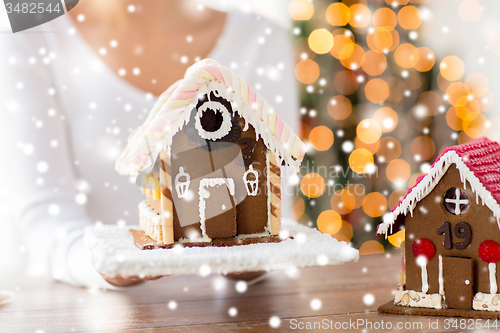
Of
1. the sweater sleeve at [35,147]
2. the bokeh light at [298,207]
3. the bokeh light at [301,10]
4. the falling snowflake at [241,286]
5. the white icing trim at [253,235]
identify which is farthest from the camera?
the bokeh light at [298,207]

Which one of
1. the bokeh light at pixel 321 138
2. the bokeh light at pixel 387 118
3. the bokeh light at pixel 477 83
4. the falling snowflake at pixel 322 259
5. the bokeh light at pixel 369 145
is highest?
the bokeh light at pixel 477 83

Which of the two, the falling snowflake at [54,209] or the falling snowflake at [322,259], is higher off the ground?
the falling snowflake at [54,209]

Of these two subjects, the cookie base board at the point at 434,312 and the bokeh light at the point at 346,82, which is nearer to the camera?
the cookie base board at the point at 434,312

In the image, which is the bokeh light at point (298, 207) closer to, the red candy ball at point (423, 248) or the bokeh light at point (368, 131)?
the bokeh light at point (368, 131)

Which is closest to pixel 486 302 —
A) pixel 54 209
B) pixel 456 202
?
pixel 456 202

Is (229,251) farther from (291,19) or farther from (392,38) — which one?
(392,38)

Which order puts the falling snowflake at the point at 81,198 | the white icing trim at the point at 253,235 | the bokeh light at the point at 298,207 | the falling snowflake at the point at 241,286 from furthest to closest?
the bokeh light at the point at 298,207, the falling snowflake at the point at 81,198, the falling snowflake at the point at 241,286, the white icing trim at the point at 253,235

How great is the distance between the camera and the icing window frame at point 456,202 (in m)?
0.87

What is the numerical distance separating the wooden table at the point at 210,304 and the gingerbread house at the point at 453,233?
0.07 m

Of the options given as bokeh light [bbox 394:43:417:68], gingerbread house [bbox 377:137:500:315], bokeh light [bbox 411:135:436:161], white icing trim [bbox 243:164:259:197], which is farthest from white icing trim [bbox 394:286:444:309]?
bokeh light [bbox 394:43:417:68]

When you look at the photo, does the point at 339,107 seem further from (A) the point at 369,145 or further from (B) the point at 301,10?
(B) the point at 301,10

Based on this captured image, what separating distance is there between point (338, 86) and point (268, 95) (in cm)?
46

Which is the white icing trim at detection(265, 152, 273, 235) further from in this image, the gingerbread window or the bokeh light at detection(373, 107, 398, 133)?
the bokeh light at detection(373, 107, 398, 133)

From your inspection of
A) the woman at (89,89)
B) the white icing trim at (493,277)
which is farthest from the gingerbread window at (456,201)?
the woman at (89,89)
